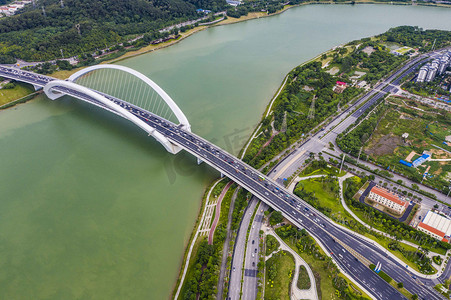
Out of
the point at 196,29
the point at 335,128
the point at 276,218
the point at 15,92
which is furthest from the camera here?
the point at 196,29

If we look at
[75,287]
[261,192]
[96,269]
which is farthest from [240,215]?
[75,287]

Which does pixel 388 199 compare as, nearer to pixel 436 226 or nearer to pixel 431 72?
pixel 436 226

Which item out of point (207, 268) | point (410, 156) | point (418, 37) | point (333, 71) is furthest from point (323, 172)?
point (418, 37)

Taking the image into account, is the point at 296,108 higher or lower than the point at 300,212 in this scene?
higher

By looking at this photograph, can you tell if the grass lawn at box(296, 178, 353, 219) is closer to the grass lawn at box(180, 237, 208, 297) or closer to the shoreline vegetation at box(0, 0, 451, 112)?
the grass lawn at box(180, 237, 208, 297)

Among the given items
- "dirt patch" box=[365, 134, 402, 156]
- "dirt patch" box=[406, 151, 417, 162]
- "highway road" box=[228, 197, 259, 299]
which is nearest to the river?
"highway road" box=[228, 197, 259, 299]

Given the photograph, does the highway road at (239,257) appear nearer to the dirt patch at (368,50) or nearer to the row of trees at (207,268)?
the row of trees at (207,268)
